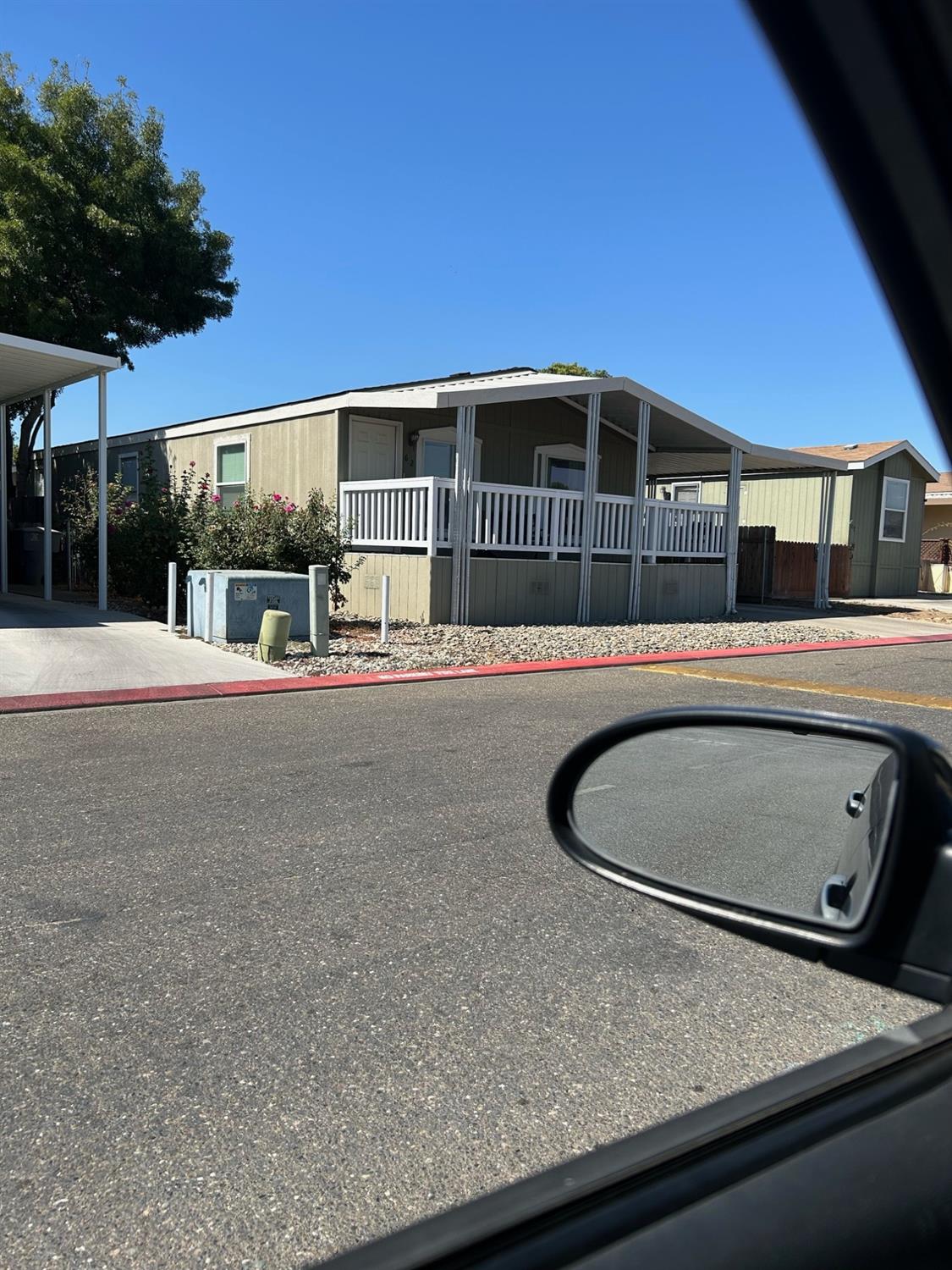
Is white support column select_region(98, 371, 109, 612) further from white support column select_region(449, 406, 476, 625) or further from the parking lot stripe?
the parking lot stripe

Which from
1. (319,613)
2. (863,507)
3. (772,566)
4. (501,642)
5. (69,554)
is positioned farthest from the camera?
(863,507)

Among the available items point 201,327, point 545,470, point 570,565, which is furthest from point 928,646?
point 201,327

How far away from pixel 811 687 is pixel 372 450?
9.44 meters

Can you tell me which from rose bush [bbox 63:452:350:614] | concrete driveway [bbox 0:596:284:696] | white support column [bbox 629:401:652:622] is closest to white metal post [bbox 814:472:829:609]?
white support column [bbox 629:401:652:622]

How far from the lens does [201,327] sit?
78.8 ft

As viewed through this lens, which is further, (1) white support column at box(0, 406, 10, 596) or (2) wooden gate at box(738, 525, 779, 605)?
(2) wooden gate at box(738, 525, 779, 605)

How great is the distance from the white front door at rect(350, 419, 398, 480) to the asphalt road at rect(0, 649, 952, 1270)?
→ 38.2ft

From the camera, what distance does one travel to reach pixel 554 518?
53.2 feet

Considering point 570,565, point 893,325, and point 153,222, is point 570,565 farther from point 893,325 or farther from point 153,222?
point 893,325

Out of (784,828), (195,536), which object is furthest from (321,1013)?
(195,536)

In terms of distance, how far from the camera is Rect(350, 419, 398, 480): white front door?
54.9 feet

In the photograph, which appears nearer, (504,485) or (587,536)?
(504,485)

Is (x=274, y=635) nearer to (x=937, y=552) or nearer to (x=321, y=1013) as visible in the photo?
(x=321, y=1013)

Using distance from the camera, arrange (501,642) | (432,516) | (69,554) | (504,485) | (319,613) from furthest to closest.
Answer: (69,554)
(504,485)
(432,516)
(501,642)
(319,613)
